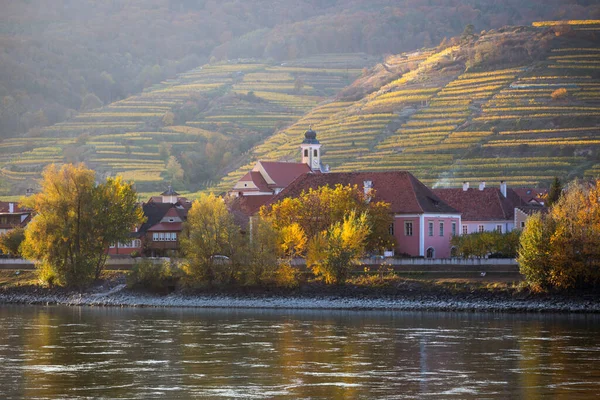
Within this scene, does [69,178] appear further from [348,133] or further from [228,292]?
[348,133]

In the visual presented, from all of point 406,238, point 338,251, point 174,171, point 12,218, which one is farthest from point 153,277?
point 174,171

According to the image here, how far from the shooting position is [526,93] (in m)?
164

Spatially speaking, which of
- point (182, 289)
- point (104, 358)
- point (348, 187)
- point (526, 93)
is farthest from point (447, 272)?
point (526, 93)

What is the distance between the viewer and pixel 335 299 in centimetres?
7581

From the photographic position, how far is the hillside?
13612 cm

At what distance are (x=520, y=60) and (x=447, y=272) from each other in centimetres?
11302

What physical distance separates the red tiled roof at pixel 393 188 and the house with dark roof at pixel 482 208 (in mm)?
9331

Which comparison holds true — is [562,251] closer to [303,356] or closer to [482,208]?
[303,356]

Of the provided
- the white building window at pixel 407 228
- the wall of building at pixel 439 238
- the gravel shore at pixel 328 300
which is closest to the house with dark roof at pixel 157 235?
the gravel shore at pixel 328 300

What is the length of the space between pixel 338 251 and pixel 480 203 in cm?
2698

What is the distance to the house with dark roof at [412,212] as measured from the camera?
86.8 metres

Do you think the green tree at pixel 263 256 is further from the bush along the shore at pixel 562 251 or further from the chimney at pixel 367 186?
the bush along the shore at pixel 562 251

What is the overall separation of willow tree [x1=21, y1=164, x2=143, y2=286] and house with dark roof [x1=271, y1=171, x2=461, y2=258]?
1544 centimetres

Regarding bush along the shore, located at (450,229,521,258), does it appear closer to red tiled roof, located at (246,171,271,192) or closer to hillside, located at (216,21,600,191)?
red tiled roof, located at (246,171,271,192)
